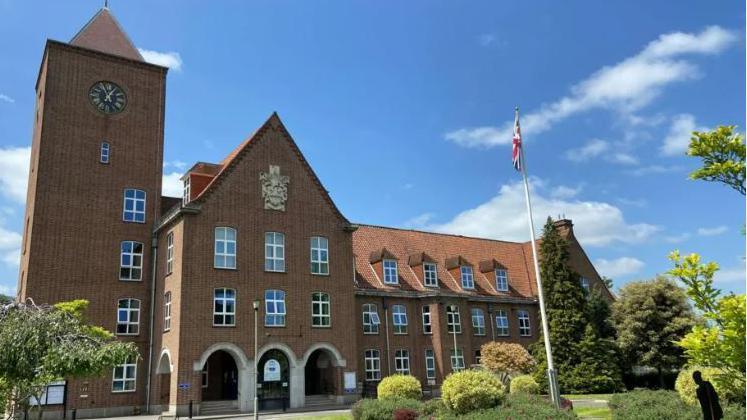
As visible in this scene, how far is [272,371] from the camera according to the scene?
1346 inches

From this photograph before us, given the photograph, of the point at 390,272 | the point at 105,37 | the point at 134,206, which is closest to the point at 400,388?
the point at 390,272

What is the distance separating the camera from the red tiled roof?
43.6 metres

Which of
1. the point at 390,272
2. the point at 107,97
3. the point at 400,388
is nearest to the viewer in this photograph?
the point at 400,388

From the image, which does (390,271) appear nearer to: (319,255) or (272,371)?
(319,255)

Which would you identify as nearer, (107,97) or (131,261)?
(131,261)

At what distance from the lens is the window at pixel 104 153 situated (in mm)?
36062

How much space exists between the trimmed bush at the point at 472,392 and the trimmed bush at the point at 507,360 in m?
17.9

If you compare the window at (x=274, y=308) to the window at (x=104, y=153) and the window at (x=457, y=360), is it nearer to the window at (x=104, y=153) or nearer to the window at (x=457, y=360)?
the window at (x=104, y=153)

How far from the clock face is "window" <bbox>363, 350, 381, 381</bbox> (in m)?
21.9

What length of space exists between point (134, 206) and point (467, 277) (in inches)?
962

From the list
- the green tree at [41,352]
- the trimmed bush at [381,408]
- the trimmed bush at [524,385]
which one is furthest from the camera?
the trimmed bush at [524,385]

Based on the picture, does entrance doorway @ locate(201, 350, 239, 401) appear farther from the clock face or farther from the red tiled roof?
the clock face

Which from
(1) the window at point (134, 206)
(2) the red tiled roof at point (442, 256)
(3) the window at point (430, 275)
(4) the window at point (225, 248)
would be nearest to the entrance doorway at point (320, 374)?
(2) the red tiled roof at point (442, 256)

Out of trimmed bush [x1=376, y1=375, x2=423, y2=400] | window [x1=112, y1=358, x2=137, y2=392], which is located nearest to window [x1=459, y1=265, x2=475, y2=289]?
trimmed bush [x1=376, y1=375, x2=423, y2=400]
